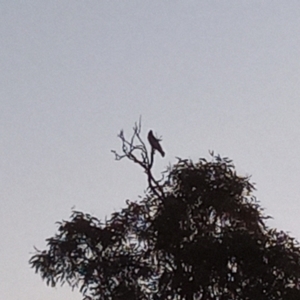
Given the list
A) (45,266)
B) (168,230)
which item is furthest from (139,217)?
(45,266)

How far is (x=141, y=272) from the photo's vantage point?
2986 centimetres

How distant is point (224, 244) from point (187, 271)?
4.77 ft

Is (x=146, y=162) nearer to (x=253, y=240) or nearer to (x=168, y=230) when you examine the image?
(x=168, y=230)

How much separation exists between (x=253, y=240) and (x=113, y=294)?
4716mm

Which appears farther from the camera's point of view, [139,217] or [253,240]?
[139,217]

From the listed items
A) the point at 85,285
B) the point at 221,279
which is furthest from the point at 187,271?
the point at 85,285

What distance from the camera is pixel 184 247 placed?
2922cm

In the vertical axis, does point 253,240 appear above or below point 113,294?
above

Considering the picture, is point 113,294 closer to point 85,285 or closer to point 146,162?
point 85,285

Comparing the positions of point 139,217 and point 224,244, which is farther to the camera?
point 139,217

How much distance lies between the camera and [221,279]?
1121 inches

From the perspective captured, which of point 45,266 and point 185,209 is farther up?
point 185,209

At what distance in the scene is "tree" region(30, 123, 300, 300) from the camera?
2850 cm

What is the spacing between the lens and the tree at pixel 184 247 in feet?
93.5
